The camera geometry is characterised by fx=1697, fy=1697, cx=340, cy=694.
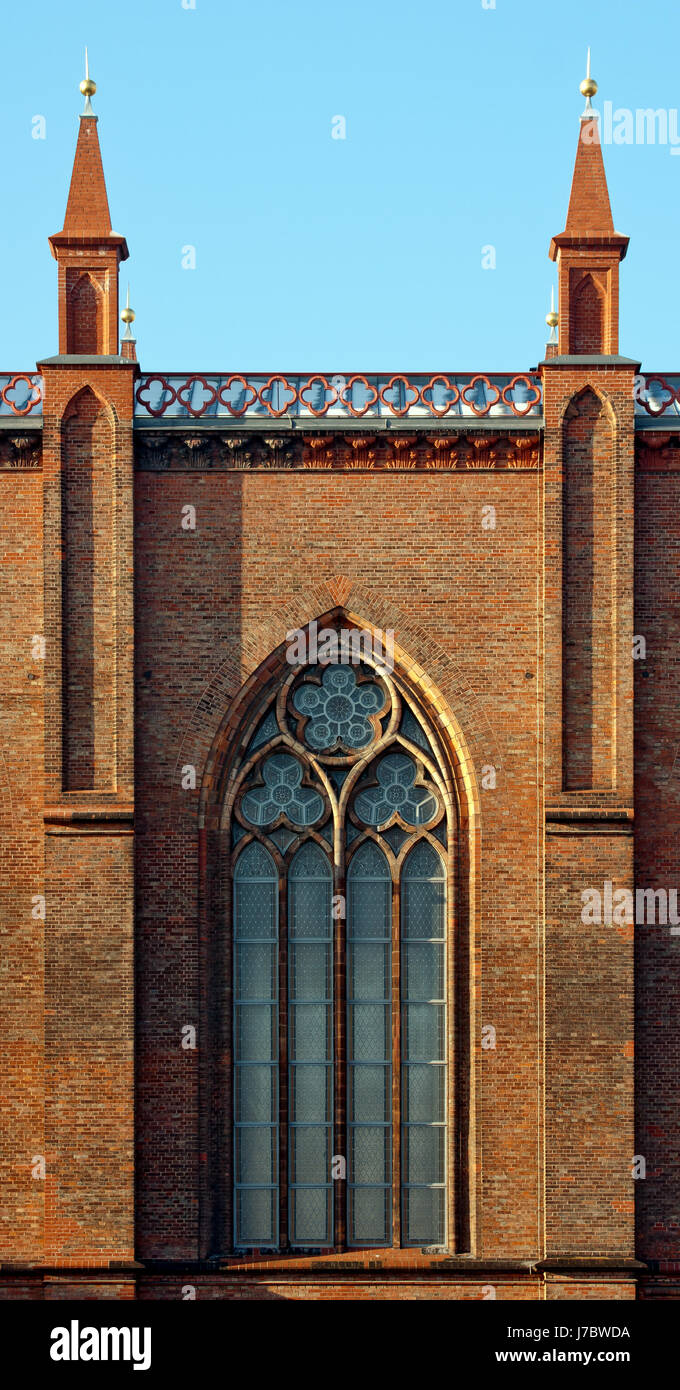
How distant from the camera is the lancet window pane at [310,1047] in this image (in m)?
19.3

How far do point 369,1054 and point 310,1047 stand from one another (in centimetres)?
68

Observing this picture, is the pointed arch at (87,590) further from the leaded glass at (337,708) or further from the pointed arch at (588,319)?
the pointed arch at (588,319)

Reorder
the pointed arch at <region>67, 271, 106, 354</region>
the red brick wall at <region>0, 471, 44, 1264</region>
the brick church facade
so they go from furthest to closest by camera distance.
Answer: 1. the pointed arch at <region>67, 271, 106, 354</region>
2. the red brick wall at <region>0, 471, 44, 1264</region>
3. the brick church facade

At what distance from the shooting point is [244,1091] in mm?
19344

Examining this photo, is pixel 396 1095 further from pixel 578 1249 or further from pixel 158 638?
pixel 158 638

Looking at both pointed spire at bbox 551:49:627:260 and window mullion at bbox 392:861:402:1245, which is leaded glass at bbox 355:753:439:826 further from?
pointed spire at bbox 551:49:627:260

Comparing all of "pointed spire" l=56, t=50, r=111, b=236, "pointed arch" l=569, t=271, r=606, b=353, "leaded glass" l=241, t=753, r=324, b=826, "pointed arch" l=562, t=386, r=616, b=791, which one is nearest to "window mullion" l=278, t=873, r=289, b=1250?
"leaded glass" l=241, t=753, r=324, b=826

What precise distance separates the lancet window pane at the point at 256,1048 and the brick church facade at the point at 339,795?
38 millimetres

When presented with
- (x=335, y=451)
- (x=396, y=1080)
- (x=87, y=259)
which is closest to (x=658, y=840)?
(x=396, y=1080)

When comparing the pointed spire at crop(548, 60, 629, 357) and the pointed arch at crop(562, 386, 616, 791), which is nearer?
the pointed arch at crop(562, 386, 616, 791)

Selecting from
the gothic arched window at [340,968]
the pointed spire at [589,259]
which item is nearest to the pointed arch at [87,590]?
the gothic arched window at [340,968]

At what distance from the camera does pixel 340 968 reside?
1933 centimetres

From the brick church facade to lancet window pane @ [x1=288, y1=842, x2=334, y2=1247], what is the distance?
4 centimetres

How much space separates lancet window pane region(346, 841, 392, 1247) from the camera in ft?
63.2
